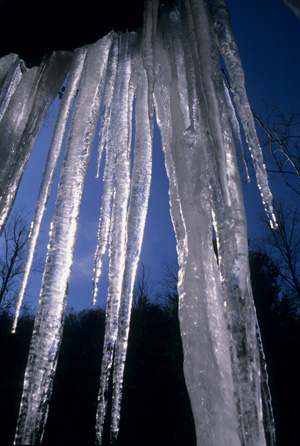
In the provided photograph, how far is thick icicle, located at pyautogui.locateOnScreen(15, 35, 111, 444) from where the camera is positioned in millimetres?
991

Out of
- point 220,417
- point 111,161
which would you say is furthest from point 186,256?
point 111,161

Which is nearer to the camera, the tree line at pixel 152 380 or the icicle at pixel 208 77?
the icicle at pixel 208 77

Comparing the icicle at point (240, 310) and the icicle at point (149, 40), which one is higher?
the icicle at point (149, 40)

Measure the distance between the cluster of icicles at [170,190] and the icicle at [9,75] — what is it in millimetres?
10

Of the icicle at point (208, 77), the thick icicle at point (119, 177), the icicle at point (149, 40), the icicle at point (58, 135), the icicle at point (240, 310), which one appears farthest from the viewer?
the icicle at point (58, 135)

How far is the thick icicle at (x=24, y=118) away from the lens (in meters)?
1.88

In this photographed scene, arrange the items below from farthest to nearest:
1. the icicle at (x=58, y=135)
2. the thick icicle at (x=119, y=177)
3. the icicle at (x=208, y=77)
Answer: the icicle at (x=58, y=135) < the thick icicle at (x=119, y=177) < the icicle at (x=208, y=77)

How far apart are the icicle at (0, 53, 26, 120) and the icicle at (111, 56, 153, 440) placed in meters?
1.08

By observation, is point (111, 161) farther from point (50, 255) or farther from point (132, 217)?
point (50, 255)

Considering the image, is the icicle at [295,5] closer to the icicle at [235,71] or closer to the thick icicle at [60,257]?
the icicle at [235,71]

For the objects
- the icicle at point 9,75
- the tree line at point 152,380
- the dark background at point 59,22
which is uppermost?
the icicle at point 9,75

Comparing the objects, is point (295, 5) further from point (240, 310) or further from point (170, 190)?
point (240, 310)

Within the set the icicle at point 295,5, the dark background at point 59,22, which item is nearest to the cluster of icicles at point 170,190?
the dark background at point 59,22

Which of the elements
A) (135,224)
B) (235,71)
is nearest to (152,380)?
(135,224)
